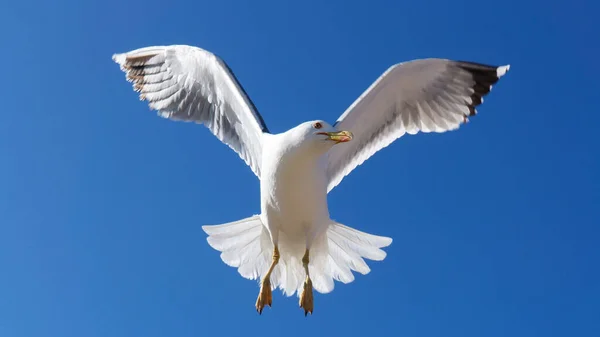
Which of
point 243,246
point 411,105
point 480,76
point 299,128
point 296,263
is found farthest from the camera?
point 411,105

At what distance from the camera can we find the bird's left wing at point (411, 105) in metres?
8.17

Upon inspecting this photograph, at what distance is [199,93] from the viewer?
873 cm

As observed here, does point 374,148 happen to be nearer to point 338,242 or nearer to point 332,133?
point 338,242

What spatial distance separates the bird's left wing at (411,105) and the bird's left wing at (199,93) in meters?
0.99

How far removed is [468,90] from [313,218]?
8.34ft

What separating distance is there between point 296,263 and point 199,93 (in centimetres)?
231

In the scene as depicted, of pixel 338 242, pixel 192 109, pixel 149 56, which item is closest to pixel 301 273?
pixel 338 242

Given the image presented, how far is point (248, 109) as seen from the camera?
812cm

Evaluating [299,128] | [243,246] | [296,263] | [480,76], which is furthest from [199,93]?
[480,76]

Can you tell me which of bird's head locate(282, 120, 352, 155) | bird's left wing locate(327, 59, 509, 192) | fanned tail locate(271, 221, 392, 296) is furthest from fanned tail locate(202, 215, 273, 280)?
bird's head locate(282, 120, 352, 155)

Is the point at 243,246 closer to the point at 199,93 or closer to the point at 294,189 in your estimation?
the point at 294,189

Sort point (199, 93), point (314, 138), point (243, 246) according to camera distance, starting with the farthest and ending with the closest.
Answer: point (199, 93)
point (243, 246)
point (314, 138)

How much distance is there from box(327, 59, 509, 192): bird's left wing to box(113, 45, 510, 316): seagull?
0.01 m

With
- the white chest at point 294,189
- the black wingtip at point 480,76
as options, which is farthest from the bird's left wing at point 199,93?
the black wingtip at point 480,76
